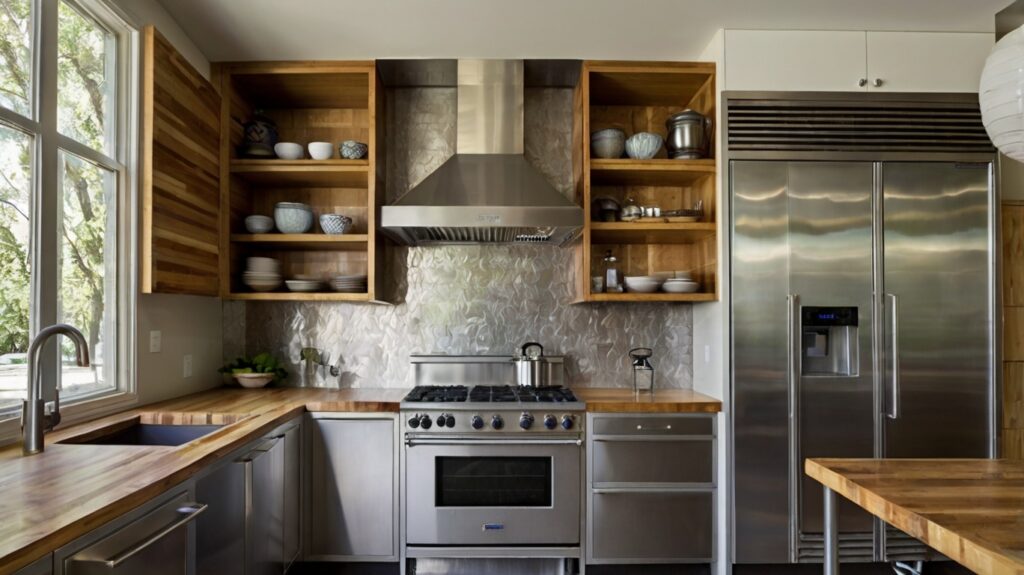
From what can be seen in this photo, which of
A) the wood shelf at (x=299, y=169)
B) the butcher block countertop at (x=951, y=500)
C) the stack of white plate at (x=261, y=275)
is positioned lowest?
the butcher block countertop at (x=951, y=500)

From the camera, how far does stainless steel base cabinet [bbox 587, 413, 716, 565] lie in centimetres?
261

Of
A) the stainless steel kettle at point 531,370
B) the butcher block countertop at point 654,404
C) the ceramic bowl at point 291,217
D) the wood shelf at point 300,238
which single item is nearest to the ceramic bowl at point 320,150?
the ceramic bowl at point 291,217

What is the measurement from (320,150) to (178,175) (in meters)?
0.74

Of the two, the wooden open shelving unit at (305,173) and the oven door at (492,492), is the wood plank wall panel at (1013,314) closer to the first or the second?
the oven door at (492,492)

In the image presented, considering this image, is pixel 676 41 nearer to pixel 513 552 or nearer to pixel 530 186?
pixel 530 186

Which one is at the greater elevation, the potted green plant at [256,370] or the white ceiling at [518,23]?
the white ceiling at [518,23]

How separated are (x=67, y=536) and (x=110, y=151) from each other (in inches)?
68.5

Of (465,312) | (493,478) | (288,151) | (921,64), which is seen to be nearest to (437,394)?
(493,478)

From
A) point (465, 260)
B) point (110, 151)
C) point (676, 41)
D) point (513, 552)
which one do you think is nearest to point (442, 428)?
point (513, 552)

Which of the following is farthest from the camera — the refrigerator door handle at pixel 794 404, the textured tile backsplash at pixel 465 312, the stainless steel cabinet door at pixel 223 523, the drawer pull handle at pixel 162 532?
the textured tile backsplash at pixel 465 312

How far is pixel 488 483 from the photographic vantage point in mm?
2613

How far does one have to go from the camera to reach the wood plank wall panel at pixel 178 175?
85.8 inches

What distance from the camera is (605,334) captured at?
326cm

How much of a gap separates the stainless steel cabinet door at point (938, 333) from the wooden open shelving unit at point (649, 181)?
869 millimetres
